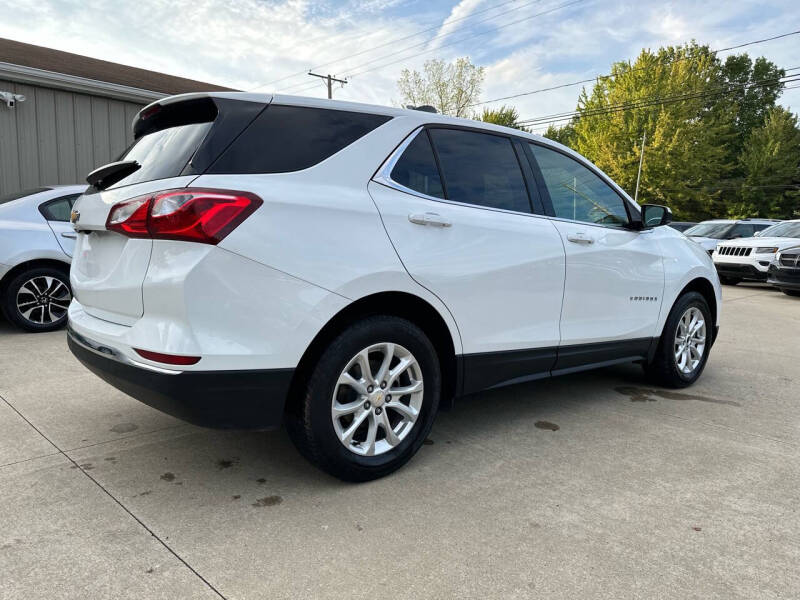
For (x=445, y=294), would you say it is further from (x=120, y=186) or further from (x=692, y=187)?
(x=692, y=187)

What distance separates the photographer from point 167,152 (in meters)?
2.57

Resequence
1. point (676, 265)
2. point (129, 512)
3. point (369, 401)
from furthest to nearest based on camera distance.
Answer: point (676, 265)
point (369, 401)
point (129, 512)

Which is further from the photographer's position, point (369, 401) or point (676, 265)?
point (676, 265)

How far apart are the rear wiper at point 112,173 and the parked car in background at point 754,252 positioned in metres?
13.4

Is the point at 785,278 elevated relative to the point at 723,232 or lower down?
lower down

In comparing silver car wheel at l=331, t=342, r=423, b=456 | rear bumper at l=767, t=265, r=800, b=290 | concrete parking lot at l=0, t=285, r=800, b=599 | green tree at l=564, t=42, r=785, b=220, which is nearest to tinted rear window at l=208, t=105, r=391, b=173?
silver car wheel at l=331, t=342, r=423, b=456

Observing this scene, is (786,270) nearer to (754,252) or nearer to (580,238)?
(754,252)

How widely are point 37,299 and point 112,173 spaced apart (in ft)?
12.9

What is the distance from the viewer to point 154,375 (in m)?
2.28

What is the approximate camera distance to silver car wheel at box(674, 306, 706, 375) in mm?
4602

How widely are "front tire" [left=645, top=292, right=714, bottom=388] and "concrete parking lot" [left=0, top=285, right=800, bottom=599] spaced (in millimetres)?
532

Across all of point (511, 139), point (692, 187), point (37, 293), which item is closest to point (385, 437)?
point (511, 139)

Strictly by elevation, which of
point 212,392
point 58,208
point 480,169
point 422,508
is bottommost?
point 422,508

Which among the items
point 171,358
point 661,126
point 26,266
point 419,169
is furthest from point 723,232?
point 661,126
